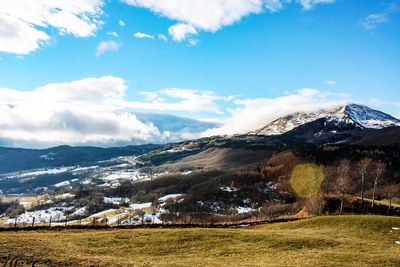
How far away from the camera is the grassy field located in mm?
51656

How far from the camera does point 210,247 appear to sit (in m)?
62.4

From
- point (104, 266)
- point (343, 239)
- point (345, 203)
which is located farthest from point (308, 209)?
point (104, 266)

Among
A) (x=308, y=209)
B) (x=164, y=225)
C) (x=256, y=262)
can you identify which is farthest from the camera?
(x=308, y=209)

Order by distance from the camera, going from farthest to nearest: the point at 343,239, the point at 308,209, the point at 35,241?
1. the point at 308,209
2. the point at 343,239
3. the point at 35,241

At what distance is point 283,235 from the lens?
6981 centimetres

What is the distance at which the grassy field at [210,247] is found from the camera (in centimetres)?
5166

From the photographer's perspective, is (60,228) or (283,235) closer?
(283,235)

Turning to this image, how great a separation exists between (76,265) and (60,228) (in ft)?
105

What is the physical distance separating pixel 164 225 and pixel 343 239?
36.3m

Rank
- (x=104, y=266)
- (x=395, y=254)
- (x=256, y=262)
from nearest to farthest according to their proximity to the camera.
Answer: (x=104, y=266), (x=256, y=262), (x=395, y=254)

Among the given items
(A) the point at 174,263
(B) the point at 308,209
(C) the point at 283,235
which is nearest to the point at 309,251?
(C) the point at 283,235

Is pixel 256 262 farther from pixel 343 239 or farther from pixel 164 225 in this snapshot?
pixel 164 225

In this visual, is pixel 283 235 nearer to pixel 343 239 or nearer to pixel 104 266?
pixel 343 239

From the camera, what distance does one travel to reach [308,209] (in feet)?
372
